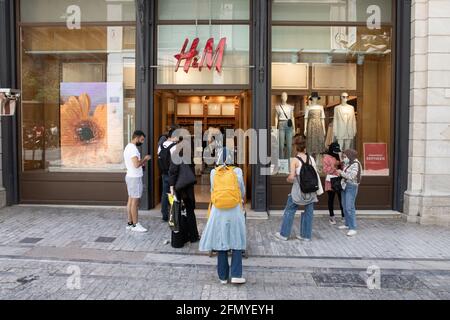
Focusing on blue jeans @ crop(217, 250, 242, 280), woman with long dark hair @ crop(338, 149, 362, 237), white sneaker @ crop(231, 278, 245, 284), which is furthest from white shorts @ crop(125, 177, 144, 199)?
woman with long dark hair @ crop(338, 149, 362, 237)

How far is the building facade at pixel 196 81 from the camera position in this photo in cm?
1066

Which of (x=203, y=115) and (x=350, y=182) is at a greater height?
(x=203, y=115)

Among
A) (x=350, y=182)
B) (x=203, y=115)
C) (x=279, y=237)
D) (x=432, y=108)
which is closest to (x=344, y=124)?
(x=432, y=108)

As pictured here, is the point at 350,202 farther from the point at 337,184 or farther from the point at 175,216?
the point at 175,216

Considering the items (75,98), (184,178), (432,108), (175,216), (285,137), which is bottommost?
(175,216)

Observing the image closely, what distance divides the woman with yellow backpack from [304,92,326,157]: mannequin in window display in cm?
542

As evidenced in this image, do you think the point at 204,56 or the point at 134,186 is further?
the point at 204,56

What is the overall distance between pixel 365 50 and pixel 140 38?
5214mm

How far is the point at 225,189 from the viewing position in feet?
19.3

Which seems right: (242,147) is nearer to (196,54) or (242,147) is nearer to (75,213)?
(196,54)

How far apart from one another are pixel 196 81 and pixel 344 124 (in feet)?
11.8

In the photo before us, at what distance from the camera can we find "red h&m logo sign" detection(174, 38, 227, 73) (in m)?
10.7

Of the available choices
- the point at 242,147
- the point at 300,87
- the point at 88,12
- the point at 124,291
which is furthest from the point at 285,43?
the point at 124,291

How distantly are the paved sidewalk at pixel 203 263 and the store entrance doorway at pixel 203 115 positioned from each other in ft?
7.84
